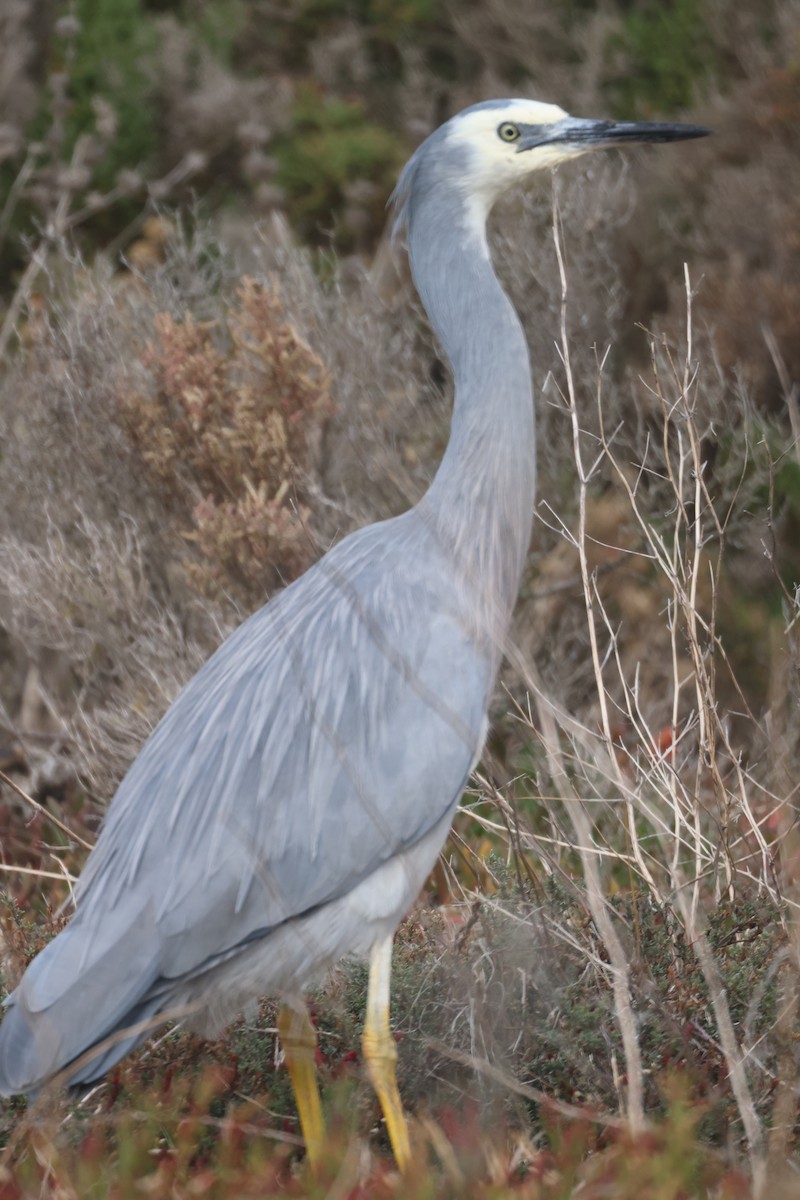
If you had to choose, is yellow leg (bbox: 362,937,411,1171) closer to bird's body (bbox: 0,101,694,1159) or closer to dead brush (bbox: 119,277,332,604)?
bird's body (bbox: 0,101,694,1159)

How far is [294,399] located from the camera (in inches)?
196

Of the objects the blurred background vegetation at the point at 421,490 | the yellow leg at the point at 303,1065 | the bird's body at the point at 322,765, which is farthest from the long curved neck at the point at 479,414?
the yellow leg at the point at 303,1065

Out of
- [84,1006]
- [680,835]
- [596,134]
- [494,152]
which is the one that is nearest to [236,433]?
[494,152]

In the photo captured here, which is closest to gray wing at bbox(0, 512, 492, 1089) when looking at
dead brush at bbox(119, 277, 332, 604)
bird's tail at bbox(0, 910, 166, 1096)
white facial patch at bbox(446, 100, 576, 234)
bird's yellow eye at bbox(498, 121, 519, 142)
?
bird's tail at bbox(0, 910, 166, 1096)

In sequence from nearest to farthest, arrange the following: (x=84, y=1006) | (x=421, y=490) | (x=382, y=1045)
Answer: (x=84, y=1006) → (x=382, y=1045) → (x=421, y=490)

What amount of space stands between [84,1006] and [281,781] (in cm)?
58

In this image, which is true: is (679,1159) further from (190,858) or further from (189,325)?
(189,325)

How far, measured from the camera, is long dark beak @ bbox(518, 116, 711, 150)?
356 centimetres

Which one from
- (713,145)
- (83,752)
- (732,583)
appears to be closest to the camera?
(83,752)

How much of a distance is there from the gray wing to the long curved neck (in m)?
0.13

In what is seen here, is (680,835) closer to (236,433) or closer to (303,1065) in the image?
(303,1065)

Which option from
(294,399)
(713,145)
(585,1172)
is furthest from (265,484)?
(713,145)

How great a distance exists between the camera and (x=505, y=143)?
357 cm

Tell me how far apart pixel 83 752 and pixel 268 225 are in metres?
3.45
